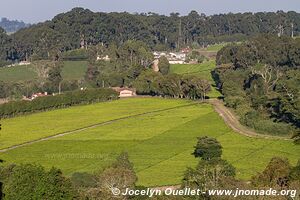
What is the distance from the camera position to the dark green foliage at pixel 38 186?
25.0 meters

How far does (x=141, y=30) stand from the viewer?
456ft

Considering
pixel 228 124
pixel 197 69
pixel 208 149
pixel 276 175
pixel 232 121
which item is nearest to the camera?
pixel 276 175

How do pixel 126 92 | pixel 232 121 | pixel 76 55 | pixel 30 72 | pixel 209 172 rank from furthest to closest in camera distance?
pixel 76 55, pixel 30 72, pixel 126 92, pixel 232 121, pixel 209 172

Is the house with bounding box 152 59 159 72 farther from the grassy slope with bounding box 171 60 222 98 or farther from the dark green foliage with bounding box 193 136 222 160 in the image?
the dark green foliage with bounding box 193 136 222 160

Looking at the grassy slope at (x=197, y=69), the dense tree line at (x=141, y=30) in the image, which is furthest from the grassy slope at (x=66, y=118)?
the dense tree line at (x=141, y=30)

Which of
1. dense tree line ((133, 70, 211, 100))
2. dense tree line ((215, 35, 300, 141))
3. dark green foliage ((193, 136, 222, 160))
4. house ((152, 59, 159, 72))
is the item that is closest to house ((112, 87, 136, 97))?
dense tree line ((133, 70, 211, 100))

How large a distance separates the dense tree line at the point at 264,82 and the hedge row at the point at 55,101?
1409cm

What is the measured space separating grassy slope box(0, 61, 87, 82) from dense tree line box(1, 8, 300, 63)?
203 inches

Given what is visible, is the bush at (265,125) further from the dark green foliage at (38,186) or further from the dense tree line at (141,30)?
the dense tree line at (141,30)

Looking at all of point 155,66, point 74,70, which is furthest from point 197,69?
point 74,70

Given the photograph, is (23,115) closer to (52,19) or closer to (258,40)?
(258,40)

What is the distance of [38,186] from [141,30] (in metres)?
115

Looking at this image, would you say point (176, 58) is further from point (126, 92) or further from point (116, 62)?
point (126, 92)

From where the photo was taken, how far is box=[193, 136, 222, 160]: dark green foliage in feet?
131
